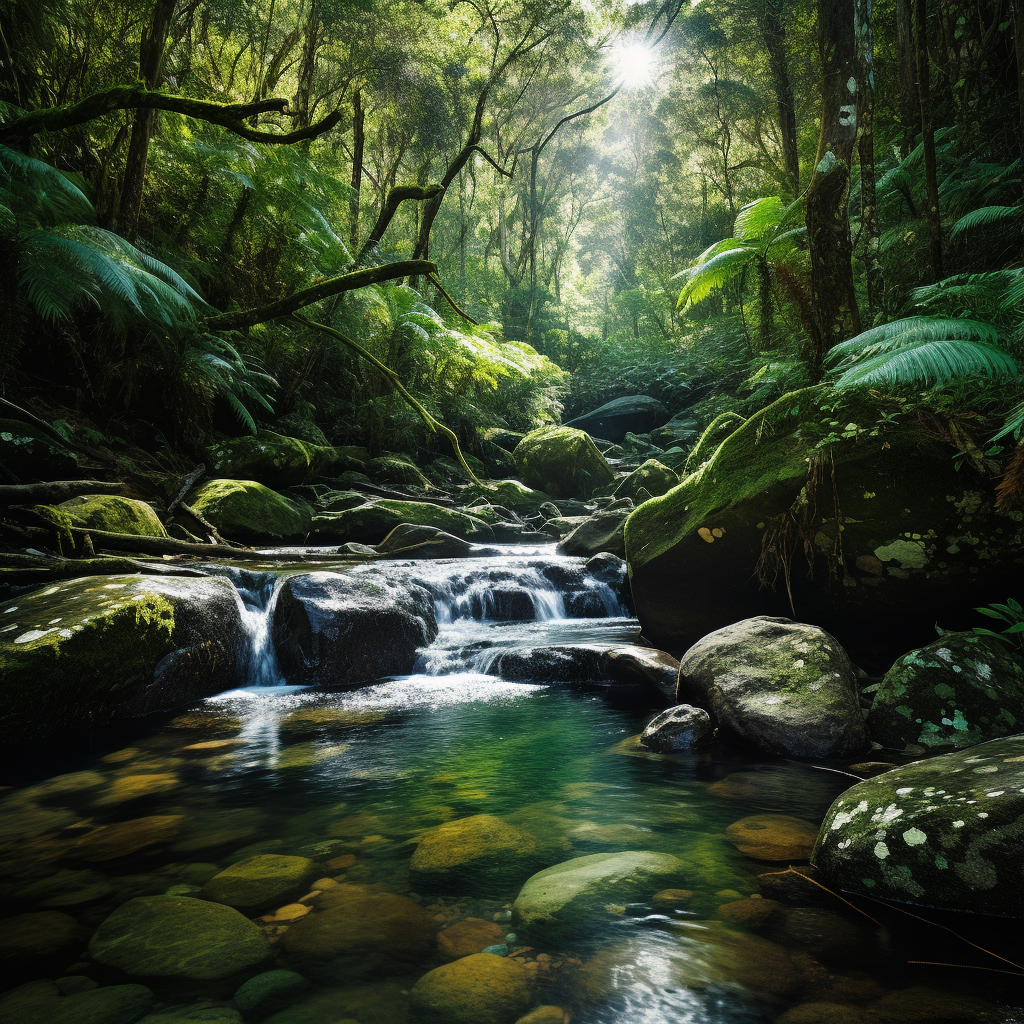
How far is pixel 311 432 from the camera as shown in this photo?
42.8ft

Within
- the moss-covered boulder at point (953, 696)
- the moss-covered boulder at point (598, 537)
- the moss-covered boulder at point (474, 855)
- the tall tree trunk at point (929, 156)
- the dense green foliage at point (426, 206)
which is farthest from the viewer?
the moss-covered boulder at point (598, 537)

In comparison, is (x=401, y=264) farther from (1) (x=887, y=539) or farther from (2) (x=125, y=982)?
(2) (x=125, y=982)

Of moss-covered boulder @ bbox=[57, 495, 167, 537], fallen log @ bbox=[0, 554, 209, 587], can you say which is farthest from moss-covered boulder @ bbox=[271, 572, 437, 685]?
moss-covered boulder @ bbox=[57, 495, 167, 537]

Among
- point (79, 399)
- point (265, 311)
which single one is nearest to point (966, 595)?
point (265, 311)

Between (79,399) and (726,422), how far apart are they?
894 cm

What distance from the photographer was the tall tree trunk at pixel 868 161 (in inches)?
213

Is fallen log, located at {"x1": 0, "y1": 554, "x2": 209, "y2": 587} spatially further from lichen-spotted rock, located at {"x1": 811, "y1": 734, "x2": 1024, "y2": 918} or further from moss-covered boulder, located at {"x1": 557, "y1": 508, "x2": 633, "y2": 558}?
moss-covered boulder, located at {"x1": 557, "y1": 508, "x2": 633, "y2": 558}

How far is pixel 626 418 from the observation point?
70.5ft

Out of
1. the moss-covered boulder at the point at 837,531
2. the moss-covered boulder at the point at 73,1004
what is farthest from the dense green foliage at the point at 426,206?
the moss-covered boulder at the point at 73,1004

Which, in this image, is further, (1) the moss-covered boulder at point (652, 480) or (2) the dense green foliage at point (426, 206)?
(1) the moss-covered boulder at point (652, 480)

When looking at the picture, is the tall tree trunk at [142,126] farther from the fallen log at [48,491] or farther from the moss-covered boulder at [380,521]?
the moss-covered boulder at [380,521]

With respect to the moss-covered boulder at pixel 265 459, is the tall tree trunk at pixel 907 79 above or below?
above

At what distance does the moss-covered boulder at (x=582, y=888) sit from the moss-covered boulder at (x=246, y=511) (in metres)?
7.72

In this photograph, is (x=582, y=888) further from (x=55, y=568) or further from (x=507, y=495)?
(x=507, y=495)
